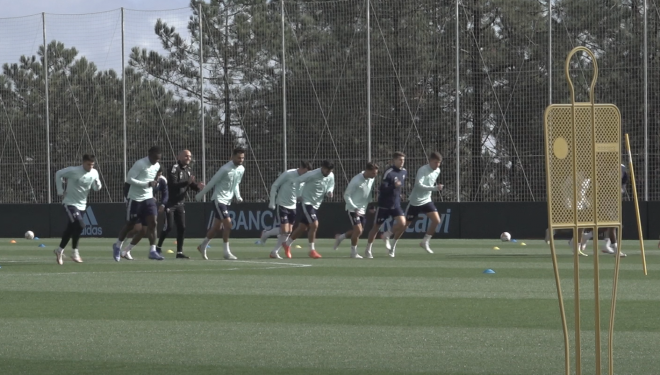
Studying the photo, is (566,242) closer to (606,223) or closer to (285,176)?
(285,176)

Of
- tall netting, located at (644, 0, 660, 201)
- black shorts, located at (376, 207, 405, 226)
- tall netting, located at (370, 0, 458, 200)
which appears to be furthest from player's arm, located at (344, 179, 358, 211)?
tall netting, located at (370, 0, 458, 200)

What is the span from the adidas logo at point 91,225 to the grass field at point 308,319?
18112 mm

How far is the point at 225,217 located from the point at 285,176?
223cm

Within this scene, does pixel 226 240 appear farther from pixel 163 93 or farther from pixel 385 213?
pixel 163 93

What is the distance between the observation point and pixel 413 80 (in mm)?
37375

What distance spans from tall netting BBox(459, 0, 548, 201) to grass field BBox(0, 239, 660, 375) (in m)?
14.6

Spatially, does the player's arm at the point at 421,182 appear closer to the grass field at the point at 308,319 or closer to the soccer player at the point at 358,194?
the soccer player at the point at 358,194

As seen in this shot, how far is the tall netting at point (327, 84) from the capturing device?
3762 centimetres

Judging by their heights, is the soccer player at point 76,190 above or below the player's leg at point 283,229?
above

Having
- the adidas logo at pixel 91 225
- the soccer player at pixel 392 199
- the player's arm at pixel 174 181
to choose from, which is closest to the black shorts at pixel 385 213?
the soccer player at pixel 392 199

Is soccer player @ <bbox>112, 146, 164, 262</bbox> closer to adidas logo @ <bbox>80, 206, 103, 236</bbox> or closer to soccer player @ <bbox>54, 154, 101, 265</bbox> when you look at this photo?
soccer player @ <bbox>54, 154, 101, 265</bbox>

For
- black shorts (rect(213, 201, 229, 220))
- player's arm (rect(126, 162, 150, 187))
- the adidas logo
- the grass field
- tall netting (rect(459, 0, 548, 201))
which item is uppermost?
tall netting (rect(459, 0, 548, 201))

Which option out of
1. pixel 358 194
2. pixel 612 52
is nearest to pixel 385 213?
pixel 358 194

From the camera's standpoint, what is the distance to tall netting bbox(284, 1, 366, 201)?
1481 inches
